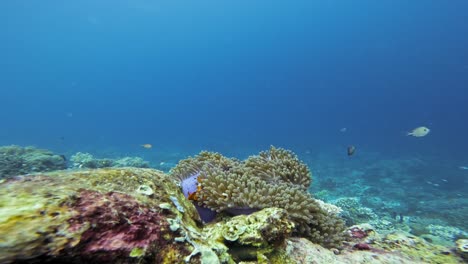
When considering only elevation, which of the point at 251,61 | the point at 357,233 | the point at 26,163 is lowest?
the point at 357,233

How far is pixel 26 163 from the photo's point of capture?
33.7 ft

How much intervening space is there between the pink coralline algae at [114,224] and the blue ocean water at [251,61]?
7588 centimetres

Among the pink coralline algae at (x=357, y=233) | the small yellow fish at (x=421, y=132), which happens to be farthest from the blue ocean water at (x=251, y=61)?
the pink coralline algae at (x=357, y=233)

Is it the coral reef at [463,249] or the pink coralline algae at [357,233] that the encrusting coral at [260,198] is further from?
the coral reef at [463,249]

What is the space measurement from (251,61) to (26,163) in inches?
6136

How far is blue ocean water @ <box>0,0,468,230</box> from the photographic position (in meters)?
109

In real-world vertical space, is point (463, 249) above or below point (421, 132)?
below

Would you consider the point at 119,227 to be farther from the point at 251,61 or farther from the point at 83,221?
the point at 251,61

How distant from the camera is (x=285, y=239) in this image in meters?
2.49

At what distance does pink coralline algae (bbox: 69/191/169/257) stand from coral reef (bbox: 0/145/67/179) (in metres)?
10.4

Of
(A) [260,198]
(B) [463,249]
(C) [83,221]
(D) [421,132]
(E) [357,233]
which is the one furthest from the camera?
(D) [421,132]

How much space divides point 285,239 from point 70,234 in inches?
72.5

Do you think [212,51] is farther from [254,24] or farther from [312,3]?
[312,3]

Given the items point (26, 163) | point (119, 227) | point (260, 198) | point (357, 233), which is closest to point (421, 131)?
point (357, 233)
